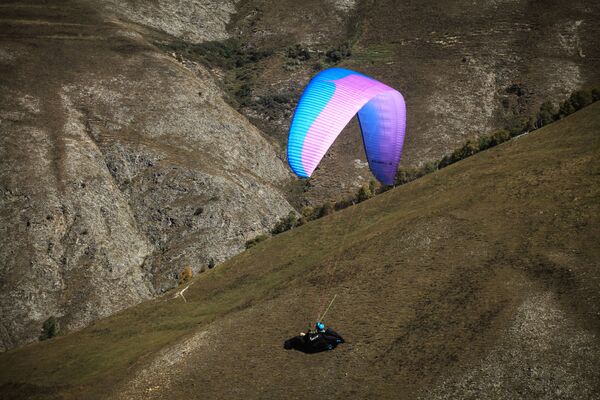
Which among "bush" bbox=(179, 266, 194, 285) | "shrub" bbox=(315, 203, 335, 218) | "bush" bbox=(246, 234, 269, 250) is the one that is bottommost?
"bush" bbox=(179, 266, 194, 285)

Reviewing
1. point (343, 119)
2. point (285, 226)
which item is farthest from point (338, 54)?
point (343, 119)

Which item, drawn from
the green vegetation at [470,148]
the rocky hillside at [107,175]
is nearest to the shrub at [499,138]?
the green vegetation at [470,148]

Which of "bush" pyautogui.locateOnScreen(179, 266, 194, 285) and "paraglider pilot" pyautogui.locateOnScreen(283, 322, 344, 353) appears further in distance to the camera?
"bush" pyautogui.locateOnScreen(179, 266, 194, 285)

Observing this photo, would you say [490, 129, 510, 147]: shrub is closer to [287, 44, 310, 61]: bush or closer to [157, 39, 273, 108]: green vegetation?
[157, 39, 273, 108]: green vegetation

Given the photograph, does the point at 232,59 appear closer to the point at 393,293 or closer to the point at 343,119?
the point at 393,293

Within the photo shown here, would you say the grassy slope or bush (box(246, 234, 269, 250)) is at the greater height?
the grassy slope

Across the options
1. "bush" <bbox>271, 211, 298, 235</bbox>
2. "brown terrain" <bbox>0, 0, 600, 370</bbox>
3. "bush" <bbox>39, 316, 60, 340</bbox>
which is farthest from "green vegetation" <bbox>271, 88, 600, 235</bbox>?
"bush" <bbox>39, 316, 60, 340</bbox>

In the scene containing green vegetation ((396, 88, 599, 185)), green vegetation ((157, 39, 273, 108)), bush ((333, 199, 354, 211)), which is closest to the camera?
green vegetation ((396, 88, 599, 185))

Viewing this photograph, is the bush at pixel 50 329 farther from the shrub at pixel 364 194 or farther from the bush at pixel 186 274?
the shrub at pixel 364 194
